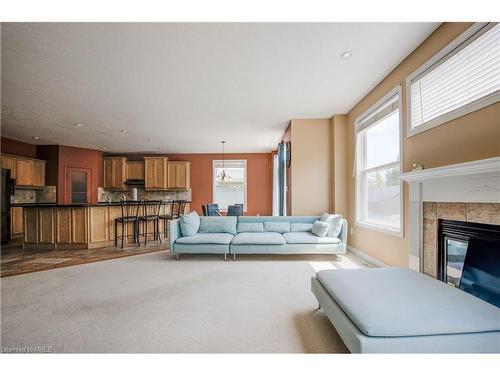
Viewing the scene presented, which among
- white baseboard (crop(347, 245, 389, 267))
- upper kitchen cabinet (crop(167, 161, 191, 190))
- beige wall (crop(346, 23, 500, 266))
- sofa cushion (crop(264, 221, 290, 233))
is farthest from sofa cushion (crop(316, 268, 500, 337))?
upper kitchen cabinet (crop(167, 161, 191, 190))

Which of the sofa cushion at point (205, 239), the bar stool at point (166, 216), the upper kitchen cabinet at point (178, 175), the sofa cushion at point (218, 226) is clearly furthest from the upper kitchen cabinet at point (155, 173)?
the sofa cushion at point (205, 239)

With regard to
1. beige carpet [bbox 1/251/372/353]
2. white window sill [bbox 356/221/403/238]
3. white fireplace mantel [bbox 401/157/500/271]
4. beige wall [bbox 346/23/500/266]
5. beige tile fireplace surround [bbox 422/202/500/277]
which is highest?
beige wall [bbox 346/23/500/266]

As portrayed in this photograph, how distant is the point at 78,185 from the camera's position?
24.5 ft

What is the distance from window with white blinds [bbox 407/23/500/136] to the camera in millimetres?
1811

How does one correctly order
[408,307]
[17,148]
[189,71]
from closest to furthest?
[408,307] → [189,71] → [17,148]

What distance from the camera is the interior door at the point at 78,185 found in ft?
23.8

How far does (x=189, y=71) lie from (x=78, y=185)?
21.7 feet

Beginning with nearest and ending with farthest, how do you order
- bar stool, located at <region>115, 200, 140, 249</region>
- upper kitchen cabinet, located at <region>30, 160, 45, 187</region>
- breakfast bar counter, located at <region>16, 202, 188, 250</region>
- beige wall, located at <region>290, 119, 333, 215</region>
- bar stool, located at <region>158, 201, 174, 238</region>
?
1. breakfast bar counter, located at <region>16, 202, 188, 250</region>
2. beige wall, located at <region>290, 119, 333, 215</region>
3. bar stool, located at <region>115, 200, 140, 249</region>
4. bar stool, located at <region>158, 201, 174, 238</region>
5. upper kitchen cabinet, located at <region>30, 160, 45, 187</region>

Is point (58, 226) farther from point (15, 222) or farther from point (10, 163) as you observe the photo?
point (10, 163)

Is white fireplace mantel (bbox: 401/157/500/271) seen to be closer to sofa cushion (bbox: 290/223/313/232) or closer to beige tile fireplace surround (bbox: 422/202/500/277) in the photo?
beige tile fireplace surround (bbox: 422/202/500/277)

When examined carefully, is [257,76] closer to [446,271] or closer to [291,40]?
[291,40]

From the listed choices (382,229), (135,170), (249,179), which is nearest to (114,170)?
(135,170)

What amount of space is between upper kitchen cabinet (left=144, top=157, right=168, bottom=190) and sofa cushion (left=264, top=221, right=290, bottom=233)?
4942mm
